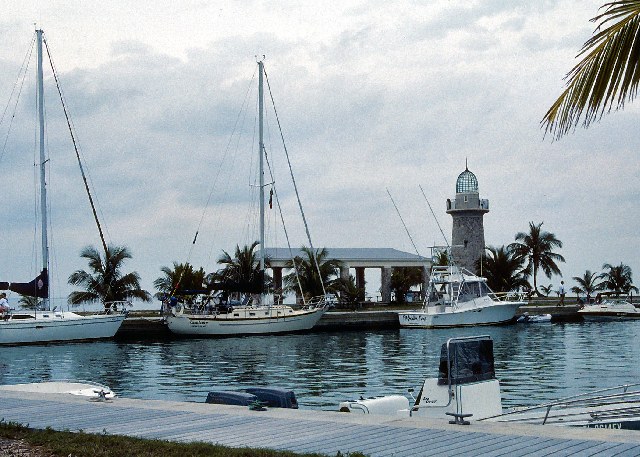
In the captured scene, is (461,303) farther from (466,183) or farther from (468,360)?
(468,360)

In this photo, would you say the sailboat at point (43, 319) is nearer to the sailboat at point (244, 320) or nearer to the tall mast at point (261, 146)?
the sailboat at point (244, 320)

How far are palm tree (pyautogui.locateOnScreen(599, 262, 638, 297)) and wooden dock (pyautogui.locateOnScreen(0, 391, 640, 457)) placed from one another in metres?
89.0

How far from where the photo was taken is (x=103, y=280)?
6106 centimetres

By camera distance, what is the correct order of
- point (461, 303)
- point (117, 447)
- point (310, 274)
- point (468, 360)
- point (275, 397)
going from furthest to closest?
point (310, 274)
point (461, 303)
point (275, 397)
point (468, 360)
point (117, 447)

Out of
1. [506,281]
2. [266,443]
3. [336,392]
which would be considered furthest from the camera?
[506,281]

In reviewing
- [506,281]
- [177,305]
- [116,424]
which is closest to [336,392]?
[116,424]

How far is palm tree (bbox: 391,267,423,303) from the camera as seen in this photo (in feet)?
259

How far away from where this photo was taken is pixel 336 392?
2531cm

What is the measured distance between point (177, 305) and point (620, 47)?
51.8 meters

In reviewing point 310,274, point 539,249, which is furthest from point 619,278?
point 310,274

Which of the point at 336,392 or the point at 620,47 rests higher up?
the point at 620,47

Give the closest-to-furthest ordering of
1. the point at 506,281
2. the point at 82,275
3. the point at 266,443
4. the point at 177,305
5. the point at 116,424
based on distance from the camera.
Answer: the point at 266,443 → the point at 116,424 → the point at 177,305 → the point at 82,275 → the point at 506,281

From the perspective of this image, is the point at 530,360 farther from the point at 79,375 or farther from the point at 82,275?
the point at 82,275

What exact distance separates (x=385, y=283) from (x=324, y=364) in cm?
4242
